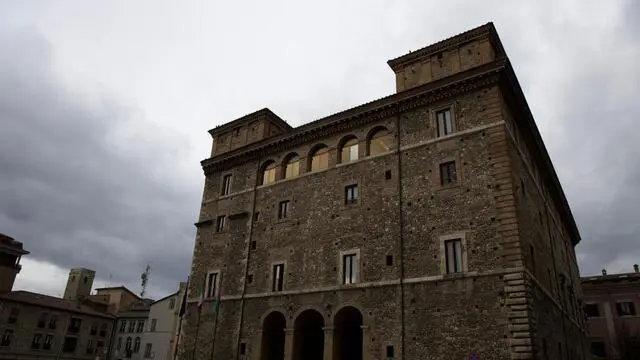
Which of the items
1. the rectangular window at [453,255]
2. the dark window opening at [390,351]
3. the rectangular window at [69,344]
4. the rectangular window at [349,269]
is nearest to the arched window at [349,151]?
the rectangular window at [349,269]

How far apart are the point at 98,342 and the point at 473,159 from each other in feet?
193

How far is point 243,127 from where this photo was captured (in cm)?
3312

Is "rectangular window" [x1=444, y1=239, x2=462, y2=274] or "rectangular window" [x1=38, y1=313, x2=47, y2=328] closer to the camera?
"rectangular window" [x1=444, y1=239, x2=462, y2=274]

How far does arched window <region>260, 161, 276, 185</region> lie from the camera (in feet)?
98.0

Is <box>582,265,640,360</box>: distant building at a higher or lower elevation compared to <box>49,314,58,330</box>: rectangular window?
higher

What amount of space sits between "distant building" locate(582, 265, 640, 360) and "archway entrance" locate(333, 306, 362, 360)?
3393 cm

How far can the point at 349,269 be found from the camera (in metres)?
23.6

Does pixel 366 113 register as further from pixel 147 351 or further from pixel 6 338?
pixel 6 338

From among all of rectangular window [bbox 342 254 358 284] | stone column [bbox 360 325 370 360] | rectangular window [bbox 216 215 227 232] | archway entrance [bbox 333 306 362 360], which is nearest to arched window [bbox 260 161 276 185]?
rectangular window [bbox 216 215 227 232]

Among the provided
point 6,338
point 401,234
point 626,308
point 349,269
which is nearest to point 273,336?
point 349,269

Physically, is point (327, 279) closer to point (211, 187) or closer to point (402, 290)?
point (402, 290)

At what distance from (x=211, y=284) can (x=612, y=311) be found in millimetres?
42659

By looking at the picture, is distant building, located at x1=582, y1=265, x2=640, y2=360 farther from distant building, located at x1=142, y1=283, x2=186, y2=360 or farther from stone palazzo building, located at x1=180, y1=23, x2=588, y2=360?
distant building, located at x1=142, y1=283, x2=186, y2=360

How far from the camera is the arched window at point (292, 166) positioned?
28.8m
